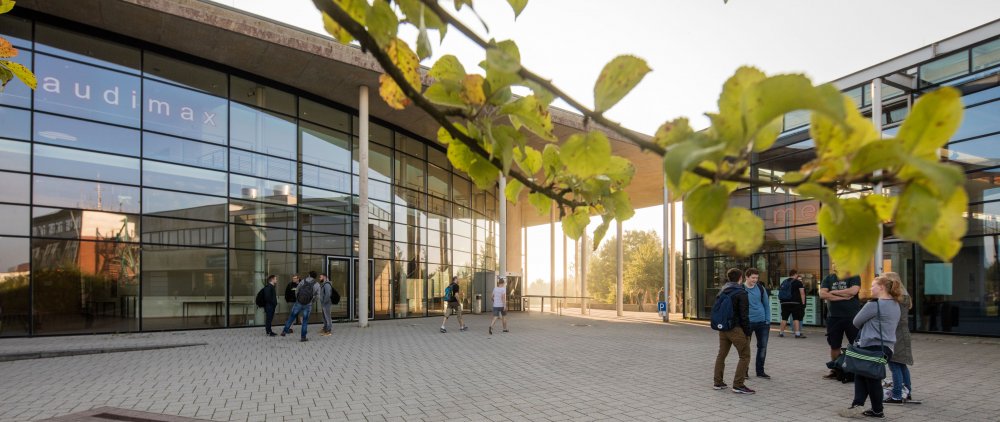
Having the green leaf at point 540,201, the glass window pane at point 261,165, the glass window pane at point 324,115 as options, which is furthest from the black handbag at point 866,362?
the glass window pane at point 324,115

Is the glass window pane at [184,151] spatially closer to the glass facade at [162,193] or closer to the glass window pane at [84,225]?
the glass facade at [162,193]

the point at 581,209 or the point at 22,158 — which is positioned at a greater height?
the point at 22,158

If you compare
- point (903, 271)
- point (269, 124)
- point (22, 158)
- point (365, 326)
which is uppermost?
point (269, 124)

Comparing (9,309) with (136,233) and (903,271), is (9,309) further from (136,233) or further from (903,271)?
(903,271)

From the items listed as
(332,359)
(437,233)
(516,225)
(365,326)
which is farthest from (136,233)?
(516,225)

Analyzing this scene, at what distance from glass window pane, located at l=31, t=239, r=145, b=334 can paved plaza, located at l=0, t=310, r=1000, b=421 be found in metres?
1.14

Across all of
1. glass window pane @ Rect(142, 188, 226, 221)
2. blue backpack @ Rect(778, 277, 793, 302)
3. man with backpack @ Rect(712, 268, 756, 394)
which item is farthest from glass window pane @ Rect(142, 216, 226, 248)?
blue backpack @ Rect(778, 277, 793, 302)

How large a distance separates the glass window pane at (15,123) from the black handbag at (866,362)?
18.2 meters

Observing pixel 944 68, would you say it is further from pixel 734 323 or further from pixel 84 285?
pixel 84 285

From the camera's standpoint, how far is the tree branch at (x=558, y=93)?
3.63ft

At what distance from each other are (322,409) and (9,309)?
12.6m

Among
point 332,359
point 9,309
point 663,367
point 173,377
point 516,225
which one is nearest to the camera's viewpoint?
point 173,377

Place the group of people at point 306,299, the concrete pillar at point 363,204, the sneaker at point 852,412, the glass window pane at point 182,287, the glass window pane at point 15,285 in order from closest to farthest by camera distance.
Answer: the sneaker at point 852,412 → the glass window pane at point 15,285 → the group of people at point 306,299 → the glass window pane at point 182,287 → the concrete pillar at point 363,204

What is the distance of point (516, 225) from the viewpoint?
41188 millimetres
